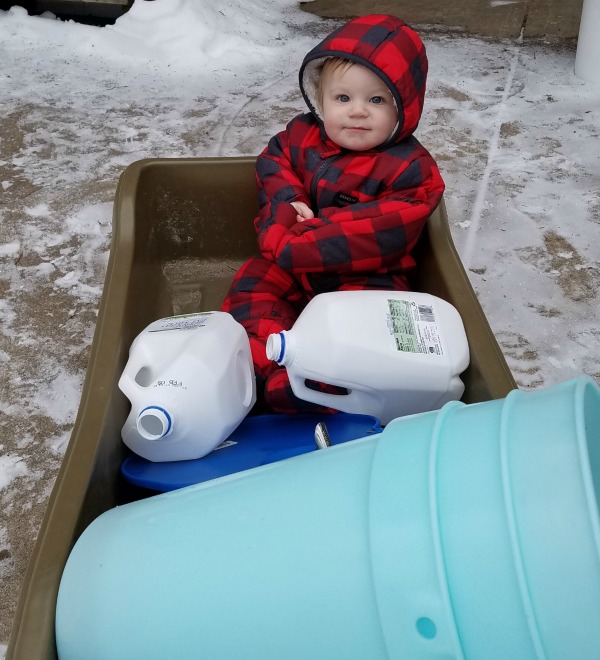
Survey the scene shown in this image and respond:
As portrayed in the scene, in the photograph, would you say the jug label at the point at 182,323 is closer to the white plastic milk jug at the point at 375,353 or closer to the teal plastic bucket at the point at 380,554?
the white plastic milk jug at the point at 375,353

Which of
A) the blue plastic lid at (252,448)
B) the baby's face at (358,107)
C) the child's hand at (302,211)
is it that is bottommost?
the blue plastic lid at (252,448)

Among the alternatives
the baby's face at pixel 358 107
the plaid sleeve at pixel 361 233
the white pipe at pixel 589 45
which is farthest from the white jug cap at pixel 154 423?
the white pipe at pixel 589 45

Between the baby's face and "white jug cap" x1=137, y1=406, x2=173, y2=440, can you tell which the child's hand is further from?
"white jug cap" x1=137, y1=406, x2=173, y2=440

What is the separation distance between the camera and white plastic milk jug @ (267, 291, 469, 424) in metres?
1.11

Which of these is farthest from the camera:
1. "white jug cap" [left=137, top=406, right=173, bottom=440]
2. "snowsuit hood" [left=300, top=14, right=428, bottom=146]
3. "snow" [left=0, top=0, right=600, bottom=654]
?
"snow" [left=0, top=0, right=600, bottom=654]

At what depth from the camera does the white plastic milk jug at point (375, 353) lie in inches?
43.7

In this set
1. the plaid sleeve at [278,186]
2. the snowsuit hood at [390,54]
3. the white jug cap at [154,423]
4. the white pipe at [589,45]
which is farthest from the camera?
the white pipe at [589,45]

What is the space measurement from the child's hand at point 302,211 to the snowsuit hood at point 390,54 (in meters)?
0.22

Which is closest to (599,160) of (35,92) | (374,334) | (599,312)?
(599,312)

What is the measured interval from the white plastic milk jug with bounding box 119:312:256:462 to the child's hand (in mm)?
334

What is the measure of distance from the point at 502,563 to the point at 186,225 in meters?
1.26

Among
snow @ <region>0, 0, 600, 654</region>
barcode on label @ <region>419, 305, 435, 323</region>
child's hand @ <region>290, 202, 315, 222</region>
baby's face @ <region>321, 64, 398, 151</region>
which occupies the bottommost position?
snow @ <region>0, 0, 600, 654</region>

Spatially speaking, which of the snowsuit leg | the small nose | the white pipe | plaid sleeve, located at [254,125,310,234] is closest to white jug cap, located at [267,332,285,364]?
the snowsuit leg

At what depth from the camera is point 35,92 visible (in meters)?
2.77
